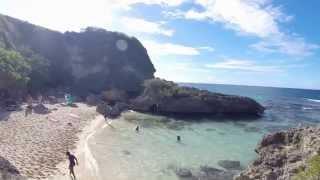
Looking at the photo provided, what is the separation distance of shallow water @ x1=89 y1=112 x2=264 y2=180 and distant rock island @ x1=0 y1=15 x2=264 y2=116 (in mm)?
15696

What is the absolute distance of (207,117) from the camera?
63969 millimetres

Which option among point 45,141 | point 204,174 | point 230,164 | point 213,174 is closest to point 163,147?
point 230,164

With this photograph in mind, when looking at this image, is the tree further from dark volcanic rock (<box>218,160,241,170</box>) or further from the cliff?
dark volcanic rock (<box>218,160,241,170</box>)

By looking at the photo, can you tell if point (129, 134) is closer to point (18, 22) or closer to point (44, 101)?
point (44, 101)

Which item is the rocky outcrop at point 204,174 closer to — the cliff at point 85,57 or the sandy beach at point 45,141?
the sandy beach at point 45,141

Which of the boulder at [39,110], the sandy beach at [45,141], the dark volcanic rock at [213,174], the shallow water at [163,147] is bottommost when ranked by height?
the dark volcanic rock at [213,174]

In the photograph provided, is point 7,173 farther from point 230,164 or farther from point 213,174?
point 230,164

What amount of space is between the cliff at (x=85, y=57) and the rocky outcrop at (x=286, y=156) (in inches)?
2755

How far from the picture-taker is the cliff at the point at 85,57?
3438 inches

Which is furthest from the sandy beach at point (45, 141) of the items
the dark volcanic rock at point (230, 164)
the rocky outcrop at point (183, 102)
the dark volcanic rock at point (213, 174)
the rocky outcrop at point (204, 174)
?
the rocky outcrop at point (183, 102)

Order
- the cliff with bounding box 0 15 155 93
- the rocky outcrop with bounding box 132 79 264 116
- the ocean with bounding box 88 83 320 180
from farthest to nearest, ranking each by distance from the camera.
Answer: the cliff with bounding box 0 15 155 93
the rocky outcrop with bounding box 132 79 264 116
the ocean with bounding box 88 83 320 180

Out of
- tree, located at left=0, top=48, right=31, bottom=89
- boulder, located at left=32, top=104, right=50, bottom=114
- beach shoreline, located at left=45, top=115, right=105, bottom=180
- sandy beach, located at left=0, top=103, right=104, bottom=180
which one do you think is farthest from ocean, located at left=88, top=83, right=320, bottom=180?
tree, located at left=0, top=48, right=31, bottom=89

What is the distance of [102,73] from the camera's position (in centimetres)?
8956

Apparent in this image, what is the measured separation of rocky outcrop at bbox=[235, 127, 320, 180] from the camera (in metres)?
14.2
